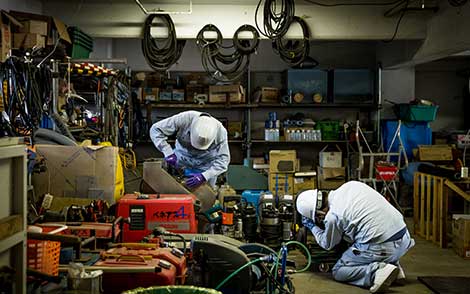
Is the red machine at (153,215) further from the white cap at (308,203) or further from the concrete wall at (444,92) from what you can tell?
the concrete wall at (444,92)

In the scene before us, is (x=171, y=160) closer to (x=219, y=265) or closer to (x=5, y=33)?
(x=5, y=33)

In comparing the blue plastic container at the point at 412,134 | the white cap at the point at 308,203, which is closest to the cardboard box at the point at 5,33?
the white cap at the point at 308,203

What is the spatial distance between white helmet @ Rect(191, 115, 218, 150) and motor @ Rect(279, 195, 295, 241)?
3.27 feet

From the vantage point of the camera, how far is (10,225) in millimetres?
2043

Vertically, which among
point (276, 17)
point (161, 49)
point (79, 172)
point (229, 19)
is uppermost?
point (229, 19)

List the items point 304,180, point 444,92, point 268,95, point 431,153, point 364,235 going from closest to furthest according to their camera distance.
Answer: point 364,235, point 431,153, point 304,180, point 268,95, point 444,92

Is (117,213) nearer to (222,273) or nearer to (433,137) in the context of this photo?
(222,273)

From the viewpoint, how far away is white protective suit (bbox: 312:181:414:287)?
472 cm

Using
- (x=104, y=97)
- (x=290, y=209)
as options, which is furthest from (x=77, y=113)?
(x=290, y=209)

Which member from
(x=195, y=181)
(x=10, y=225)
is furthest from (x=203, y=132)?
(x=10, y=225)

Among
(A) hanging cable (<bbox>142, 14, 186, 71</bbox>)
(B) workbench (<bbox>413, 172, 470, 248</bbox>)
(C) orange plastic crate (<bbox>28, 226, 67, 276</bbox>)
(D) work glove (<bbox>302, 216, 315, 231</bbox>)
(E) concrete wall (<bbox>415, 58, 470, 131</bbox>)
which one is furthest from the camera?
(E) concrete wall (<bbox>415, 58, 470, 131</bbox>)

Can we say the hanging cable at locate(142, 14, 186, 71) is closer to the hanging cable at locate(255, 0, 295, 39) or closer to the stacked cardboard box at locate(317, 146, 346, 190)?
the hanging cable at locate(255, 0, 295, 39)

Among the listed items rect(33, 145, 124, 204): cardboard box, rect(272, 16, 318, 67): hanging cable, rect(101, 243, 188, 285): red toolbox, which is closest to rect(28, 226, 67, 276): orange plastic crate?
rect(101, 243, 188, 285): red toolbox

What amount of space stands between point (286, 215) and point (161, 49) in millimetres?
2636
